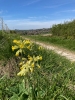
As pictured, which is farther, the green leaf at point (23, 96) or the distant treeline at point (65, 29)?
the distant treeline at point (65, 29)

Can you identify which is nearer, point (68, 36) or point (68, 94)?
point (68, 94)

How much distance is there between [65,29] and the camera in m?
19.9

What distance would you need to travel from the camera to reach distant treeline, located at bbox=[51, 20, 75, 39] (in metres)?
17.9

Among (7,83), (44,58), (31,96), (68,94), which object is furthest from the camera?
(44,58)

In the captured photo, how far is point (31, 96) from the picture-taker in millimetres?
2906

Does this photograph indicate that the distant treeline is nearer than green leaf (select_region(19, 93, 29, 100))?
No

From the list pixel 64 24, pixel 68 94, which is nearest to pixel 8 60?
pixel 68 94

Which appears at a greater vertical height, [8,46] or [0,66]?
[8,46]

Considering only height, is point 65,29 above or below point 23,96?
above

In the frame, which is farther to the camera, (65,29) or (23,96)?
(65,29)

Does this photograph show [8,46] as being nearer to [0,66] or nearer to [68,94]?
[0,66]

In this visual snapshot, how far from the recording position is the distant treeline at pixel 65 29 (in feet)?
58.7

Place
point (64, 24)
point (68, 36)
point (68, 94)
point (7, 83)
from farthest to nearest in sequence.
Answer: point (64, 24)
point (68, 36)
point (7, 83)
point (68, 94)

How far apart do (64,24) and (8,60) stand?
15820 mm
